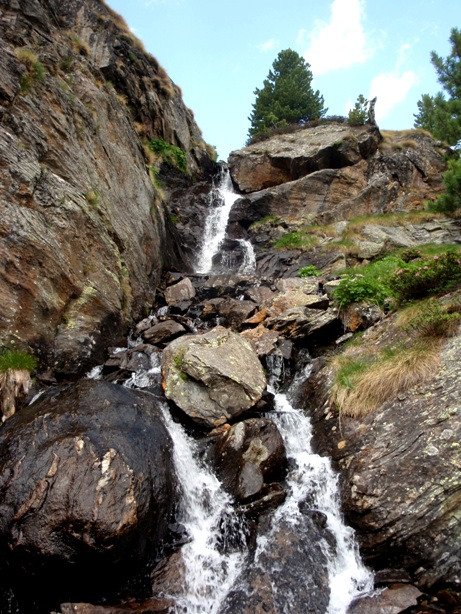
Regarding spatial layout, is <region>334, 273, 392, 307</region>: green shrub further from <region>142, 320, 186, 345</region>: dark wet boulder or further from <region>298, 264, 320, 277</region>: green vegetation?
<region>298, 264, 320, 277</region>: green vegetation

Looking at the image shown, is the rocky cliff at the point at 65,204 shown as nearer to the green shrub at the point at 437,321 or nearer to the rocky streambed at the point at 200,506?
the rocky streambed at the point at 200,506

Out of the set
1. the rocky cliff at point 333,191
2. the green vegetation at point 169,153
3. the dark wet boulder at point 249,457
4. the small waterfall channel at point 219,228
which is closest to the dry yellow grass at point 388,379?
the dark wet boulder at point 249,457

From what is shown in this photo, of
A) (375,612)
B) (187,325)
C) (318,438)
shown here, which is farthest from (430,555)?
(187,325)

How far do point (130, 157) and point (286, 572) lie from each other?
13694mm

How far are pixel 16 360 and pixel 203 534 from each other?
4686mm

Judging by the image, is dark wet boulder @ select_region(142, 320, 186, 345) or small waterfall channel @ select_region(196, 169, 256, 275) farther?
small waterfall channel @ select_region(196, 169, 256, 275)

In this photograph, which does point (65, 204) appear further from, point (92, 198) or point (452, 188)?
point (452, 188)

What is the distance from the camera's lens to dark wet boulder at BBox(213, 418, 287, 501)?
20.1 ft

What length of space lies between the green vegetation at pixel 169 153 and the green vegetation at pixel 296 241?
8341 millimetres

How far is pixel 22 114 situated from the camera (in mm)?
9344

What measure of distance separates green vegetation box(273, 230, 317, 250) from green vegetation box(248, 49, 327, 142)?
17384 mm

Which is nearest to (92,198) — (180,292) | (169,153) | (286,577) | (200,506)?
(180,292)

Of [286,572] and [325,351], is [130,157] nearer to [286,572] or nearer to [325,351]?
[325,351]

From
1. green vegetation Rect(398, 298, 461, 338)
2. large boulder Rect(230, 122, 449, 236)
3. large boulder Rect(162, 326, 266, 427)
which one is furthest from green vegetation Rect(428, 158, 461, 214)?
large boulder Rect(162, 326, 266, 427)
